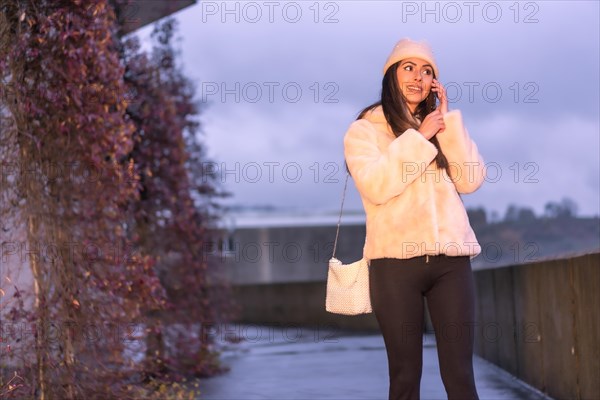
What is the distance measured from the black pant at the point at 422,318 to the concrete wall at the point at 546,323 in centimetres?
205

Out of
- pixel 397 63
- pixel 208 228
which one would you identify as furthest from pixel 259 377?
pixel 397 63

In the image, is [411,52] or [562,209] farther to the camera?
[562,209]

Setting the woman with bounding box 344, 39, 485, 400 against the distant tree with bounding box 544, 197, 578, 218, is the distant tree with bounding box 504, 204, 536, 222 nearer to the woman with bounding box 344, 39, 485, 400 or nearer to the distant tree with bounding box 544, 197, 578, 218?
the distant tree with bounding box 544, 197, 578, 218

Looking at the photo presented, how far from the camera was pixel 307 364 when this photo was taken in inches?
432

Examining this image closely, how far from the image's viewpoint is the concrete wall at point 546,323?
6.41 metres

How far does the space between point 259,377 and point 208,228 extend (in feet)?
5.43

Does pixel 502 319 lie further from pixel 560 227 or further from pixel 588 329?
pixel 588 329

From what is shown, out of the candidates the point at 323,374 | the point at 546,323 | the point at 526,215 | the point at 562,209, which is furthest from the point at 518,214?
the point at 546,323

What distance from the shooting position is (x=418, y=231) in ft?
14.0

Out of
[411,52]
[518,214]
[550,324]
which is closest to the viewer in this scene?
[411,52]

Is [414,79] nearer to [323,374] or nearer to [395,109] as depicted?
[395,109]

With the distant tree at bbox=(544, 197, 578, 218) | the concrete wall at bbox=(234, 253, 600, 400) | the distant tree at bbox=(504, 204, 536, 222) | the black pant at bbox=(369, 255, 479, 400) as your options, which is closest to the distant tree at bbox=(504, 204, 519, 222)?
the distant tree at bbox=(504, 204, 536, 222)

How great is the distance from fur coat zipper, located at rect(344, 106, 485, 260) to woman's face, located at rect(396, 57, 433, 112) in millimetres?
131

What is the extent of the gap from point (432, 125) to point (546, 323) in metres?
3.58
